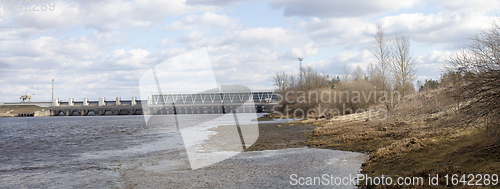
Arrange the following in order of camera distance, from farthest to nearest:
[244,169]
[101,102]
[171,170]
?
[101,102] < [171,170] < [244,169]

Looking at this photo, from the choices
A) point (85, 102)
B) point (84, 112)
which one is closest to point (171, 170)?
point (84, 112)

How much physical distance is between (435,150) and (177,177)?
39.4ft

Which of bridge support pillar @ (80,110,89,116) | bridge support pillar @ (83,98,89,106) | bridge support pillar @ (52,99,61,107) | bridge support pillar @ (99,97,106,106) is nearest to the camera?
bridge support pillar @ (80,110,89,116)

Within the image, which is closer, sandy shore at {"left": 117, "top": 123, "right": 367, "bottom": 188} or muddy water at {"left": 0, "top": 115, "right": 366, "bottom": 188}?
sandy shore at {"left": 117, "top": 123, "right": 367, "bottom": 188}

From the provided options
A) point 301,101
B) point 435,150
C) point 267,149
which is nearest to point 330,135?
point 267,149

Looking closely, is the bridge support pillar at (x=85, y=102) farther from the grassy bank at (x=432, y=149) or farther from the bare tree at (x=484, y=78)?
the bare tree at (x=484, y=78)

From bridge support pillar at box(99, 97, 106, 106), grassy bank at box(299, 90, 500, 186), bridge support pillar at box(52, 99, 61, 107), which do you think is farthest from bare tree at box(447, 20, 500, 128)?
bridge support pillar at box(52, 99, 61, 107)

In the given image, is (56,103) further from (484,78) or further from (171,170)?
(484,78)
